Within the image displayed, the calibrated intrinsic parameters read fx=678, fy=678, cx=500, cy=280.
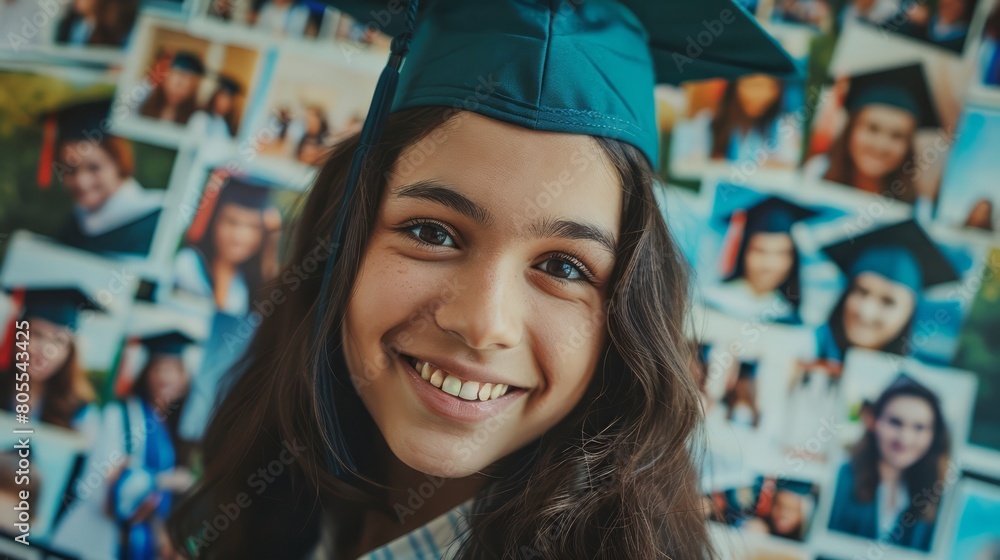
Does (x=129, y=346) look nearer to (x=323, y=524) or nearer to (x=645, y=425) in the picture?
(x=323, y=524)

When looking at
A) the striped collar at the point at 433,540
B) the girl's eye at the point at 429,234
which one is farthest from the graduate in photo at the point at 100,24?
the striped collar at the point at 433,540

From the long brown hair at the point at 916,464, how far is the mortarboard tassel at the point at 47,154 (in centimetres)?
140

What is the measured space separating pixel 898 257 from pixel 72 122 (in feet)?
4.50

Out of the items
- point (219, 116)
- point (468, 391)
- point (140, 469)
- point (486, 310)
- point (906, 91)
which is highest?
point (906, 91)

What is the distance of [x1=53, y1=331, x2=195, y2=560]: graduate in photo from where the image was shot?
1.11m

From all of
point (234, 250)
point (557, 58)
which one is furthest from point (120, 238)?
point (557, 58)

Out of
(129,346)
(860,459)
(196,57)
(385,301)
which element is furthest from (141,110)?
(860,459)

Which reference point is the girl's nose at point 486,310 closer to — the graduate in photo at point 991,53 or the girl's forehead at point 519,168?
the girl's forehead at point 519,168

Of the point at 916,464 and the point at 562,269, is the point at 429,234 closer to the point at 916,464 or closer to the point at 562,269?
the point at 562,269

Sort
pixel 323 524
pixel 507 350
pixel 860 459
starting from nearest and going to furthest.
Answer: pixel 507 350 → pixel 323 524 → pixel 860 459

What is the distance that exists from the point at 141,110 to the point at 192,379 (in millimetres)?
457

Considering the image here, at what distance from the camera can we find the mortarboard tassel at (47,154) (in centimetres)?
113

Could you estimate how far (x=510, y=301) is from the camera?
2.49ft

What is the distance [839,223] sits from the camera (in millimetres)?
1096
